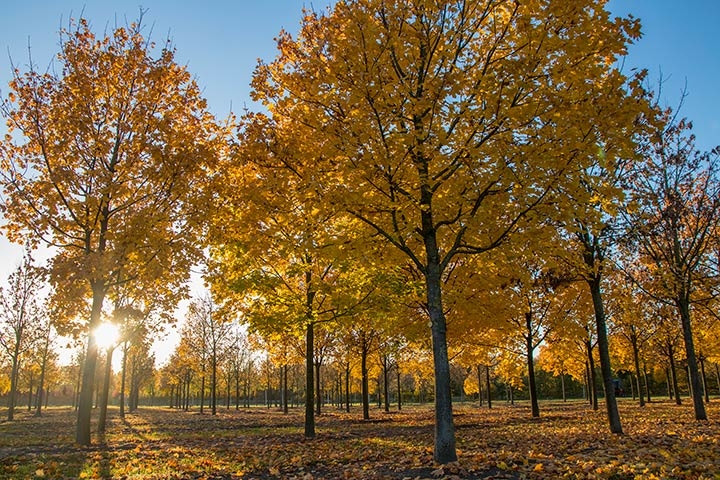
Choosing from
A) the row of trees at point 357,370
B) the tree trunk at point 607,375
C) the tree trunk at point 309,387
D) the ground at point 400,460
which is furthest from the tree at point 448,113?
the row of trees at point 357,370

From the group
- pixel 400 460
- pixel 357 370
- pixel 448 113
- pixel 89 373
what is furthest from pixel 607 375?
pixel 357 370

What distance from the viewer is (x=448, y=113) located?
23.0 feet

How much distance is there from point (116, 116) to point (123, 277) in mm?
4204

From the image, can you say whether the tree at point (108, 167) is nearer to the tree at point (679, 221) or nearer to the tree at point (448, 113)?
the tree at point (448, 113)

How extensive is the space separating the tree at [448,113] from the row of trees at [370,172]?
0.13ft

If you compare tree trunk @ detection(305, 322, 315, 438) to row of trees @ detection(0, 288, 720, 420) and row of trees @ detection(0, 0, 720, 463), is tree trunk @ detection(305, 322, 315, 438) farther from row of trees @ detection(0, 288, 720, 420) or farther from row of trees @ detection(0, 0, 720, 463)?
row of trees @ detection(0, 288, 720, 420)

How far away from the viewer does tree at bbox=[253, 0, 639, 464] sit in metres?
6.59

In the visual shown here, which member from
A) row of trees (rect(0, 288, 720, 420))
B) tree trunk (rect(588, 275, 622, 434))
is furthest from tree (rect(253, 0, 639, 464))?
row of trees (rect(0, 288, 720, 420))

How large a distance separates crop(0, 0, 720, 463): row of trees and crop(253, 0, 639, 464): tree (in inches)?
1.5

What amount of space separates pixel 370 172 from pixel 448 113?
1.52 meters

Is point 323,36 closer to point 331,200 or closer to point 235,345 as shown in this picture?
point 331,200

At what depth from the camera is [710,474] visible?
5352mm

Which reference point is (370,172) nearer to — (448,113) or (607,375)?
(448,113)

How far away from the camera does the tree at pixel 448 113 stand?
6.59 metres
